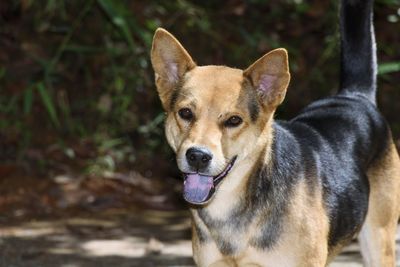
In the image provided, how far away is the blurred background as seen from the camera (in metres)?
8.68

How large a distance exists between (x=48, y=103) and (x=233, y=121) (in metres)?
4.97

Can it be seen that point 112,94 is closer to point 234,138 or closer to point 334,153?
point 334,153

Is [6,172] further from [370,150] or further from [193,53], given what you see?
[370,150]

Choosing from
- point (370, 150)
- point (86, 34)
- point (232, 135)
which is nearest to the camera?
point (232, 135)

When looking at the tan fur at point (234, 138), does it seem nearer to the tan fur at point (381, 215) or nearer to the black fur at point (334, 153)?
the black fur at point (334, 153)

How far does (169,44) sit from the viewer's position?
5395mm

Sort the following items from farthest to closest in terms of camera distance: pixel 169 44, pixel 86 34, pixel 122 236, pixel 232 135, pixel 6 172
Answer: pixel 86 34 → pixel 6 172 → pixel 122 236 → pixel 169 44 → pixel 232 135

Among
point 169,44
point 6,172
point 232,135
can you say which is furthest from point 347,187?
point 6,172

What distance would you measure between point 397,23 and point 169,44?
6476mm

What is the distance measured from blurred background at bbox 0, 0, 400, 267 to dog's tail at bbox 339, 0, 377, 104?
223cm

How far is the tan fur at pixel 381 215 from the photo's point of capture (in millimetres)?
5844

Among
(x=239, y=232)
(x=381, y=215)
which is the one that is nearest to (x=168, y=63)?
(x=239, y=232)

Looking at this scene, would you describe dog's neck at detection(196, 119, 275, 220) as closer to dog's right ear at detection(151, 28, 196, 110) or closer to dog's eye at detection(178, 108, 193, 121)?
dog's eye at detection(178, 108, 193, 121)

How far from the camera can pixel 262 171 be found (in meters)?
5.29
